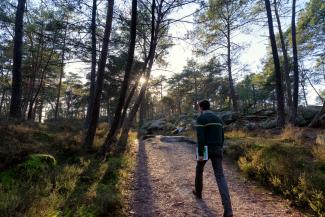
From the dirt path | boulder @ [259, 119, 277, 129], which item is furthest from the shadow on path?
boulder @ [259, 119, 277, 129]

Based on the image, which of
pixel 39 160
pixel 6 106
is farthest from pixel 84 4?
pixel 6 106

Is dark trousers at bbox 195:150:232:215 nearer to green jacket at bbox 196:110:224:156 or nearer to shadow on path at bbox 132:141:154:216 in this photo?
green jacket at bbox 196:110:224:156

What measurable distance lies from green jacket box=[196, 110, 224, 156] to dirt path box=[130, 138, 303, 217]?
1.17 meters

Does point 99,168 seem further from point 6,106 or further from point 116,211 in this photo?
point 6,106

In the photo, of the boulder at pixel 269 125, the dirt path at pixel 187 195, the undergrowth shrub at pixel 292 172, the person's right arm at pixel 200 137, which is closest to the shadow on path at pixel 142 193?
the dirt path at pixel 187 195

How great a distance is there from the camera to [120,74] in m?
24.0

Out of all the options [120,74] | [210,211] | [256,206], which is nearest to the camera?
[210,211]

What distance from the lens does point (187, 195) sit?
5168mm

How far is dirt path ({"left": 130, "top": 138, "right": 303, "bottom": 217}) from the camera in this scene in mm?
4398

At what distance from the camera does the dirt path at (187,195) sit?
14.4 ft

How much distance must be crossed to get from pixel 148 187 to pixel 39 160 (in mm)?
3040

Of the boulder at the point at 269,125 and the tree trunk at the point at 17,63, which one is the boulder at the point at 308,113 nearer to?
the boulder at the point at 269,125

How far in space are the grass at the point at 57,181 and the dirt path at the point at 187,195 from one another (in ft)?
1.36

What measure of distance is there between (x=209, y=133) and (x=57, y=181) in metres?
3.54
